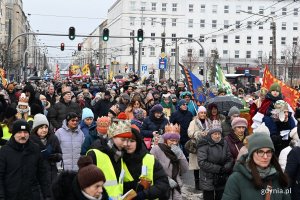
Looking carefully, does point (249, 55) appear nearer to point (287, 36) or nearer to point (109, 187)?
point (287, 36)

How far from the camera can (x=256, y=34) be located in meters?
102

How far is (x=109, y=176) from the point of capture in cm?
559

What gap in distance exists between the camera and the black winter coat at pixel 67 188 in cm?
489

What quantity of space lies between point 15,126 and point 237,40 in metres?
96.0

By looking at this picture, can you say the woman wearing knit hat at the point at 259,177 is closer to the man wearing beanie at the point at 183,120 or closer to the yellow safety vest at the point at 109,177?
the yellow safety vest at the point at 109,177

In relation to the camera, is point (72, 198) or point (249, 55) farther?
point (249, 55)

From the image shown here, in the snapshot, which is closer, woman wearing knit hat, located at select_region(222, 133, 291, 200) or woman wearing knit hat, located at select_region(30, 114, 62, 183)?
woman wearing knit hat, located at select_region(222, 133, 291, 200)

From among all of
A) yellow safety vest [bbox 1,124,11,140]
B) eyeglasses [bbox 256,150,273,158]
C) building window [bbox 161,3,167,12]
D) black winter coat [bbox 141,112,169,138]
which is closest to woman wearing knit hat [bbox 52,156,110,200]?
eyeglasses [bbox 256,150,273,158]

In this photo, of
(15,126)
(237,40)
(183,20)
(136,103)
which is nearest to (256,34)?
(237,40)

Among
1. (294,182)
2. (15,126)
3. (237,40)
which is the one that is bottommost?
(294,182)

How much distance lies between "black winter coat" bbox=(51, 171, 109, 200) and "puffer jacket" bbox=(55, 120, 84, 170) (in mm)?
4644

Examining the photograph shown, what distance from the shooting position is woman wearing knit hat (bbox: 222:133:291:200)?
5035mm

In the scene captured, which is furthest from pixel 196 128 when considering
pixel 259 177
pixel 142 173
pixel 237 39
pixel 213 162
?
pixel 237 39

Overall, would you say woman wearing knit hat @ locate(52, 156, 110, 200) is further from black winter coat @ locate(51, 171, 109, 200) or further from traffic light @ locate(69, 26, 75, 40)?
traffic light @ locate(69, 26, 75, 40)
